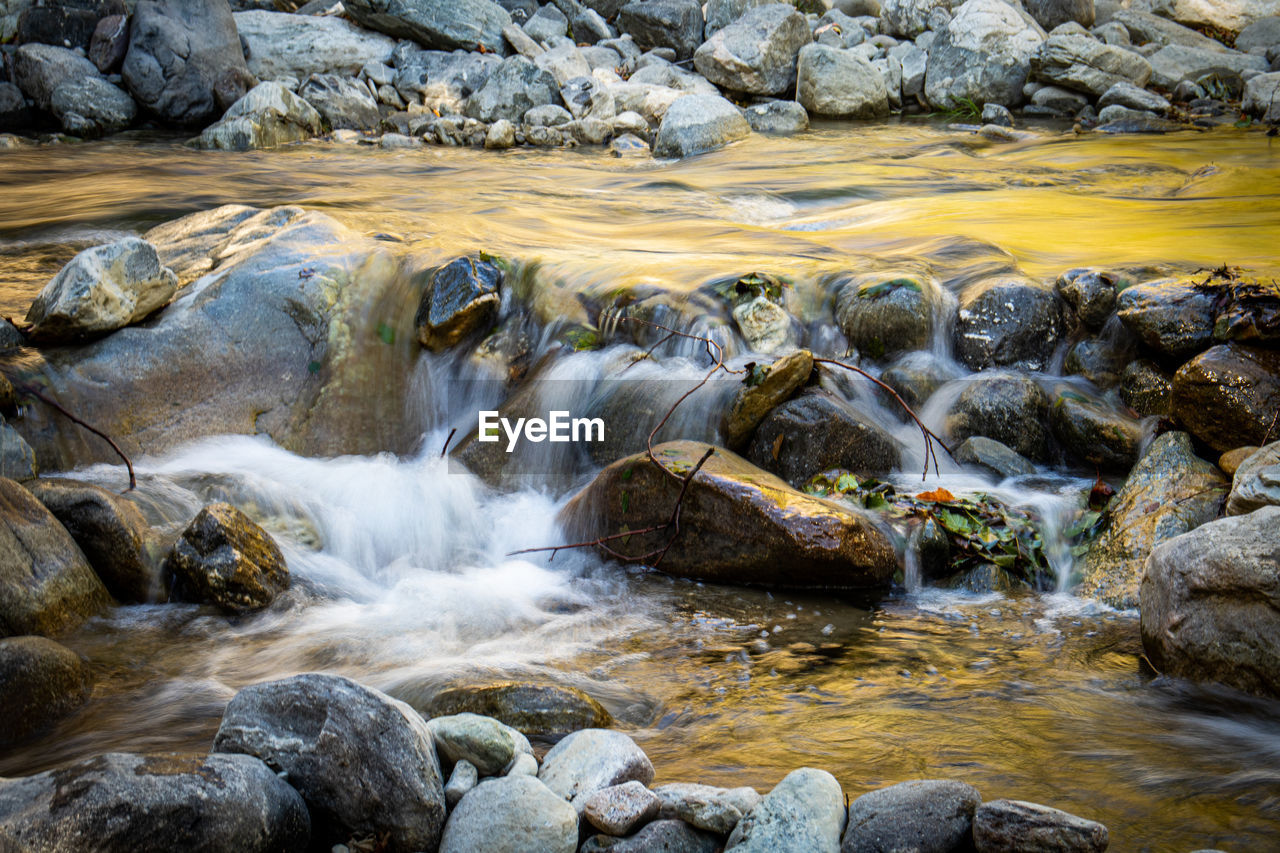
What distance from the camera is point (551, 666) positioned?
399 centimetres

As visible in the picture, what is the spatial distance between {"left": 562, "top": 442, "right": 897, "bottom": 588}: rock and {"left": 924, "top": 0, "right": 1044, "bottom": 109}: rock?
43.7 ft

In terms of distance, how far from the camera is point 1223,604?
3.41 meters

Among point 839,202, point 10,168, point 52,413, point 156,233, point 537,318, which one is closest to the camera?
point 52,413

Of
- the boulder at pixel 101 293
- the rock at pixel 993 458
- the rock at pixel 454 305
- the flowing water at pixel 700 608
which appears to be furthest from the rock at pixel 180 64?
the rock at pixel 993 458

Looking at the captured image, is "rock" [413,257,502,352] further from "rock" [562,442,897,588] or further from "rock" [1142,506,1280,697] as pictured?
"rock" [1142,506,1280,697]

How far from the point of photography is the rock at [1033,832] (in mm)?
2279

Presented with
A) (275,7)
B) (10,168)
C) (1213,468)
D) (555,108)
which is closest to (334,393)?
(1213,468)

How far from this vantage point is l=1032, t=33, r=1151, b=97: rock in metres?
15.3

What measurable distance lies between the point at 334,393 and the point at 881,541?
3707 mm

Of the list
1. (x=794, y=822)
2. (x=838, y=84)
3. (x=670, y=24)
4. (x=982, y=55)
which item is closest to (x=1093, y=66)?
(x=982, y=55)

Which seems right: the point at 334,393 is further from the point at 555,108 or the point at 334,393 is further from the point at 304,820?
the point at 555,108

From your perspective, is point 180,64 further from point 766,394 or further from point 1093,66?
point 1093,66

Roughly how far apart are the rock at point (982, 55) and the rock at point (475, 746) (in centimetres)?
1585

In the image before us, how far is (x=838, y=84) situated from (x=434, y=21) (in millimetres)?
7410
